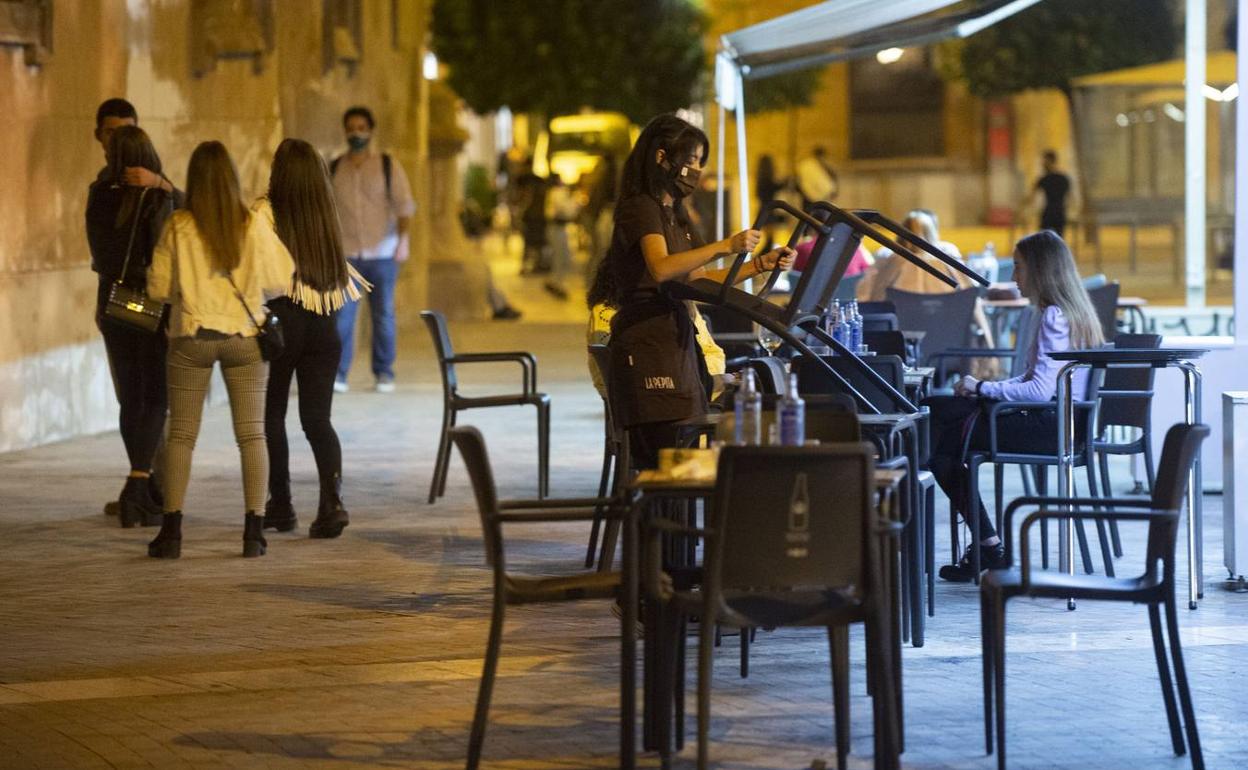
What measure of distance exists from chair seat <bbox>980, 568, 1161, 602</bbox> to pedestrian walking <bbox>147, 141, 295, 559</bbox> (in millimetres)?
4113

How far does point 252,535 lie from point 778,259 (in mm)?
3261

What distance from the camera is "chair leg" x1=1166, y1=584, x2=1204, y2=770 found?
577cm

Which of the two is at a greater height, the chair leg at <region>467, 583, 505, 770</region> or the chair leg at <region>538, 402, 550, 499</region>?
the chair leg at <region>538, 402, 550, 499</region>

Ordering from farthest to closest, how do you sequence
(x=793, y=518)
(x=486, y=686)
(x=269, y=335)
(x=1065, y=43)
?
(x=1065, y=43)
(x=269, y=335)
(x=486, y=686)
(x=793, y=518)

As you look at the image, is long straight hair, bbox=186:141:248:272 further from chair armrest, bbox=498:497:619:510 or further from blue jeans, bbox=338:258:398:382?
blue jeans, bbox=338:258:398:382

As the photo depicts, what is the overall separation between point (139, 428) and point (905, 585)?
421 centimetres

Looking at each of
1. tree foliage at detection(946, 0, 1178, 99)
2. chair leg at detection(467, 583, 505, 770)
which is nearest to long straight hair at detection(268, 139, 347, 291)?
chair leg at detection(467, 583, 505, 770)

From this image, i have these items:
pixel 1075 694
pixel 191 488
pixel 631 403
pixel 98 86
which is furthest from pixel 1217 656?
pixel 98 86

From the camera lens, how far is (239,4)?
51.6ft

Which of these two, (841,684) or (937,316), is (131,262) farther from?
(841,684)

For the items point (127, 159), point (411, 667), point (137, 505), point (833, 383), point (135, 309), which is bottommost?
point (411, 667)

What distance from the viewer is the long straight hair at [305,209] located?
9.16 m

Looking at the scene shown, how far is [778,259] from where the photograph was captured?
7.10 metres

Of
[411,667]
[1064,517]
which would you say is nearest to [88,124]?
[411,667]
